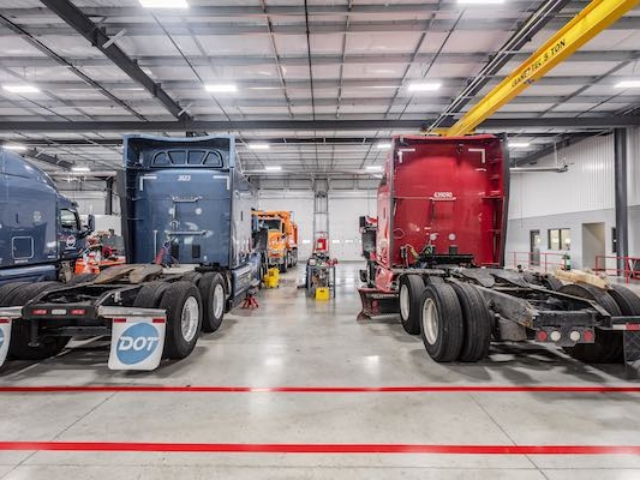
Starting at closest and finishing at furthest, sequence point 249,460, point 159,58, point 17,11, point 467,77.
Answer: point 249,460 < point 17,11 < point 159,58 < point 467,77

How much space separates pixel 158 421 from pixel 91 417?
665mm

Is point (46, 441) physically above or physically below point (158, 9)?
below

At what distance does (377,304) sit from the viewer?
7.57 meters

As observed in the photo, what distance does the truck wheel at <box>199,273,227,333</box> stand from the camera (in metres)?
6.23

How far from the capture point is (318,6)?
332 inches

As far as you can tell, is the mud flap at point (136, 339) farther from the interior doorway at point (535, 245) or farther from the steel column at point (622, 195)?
the interior doorway at point (535, 245)

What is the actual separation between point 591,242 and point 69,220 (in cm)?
2282

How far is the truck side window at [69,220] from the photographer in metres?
9.31

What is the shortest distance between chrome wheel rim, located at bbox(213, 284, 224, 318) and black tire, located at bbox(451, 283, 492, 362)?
13.6ft

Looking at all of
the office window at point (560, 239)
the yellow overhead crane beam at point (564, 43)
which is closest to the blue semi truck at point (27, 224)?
the yellow overhead crane beam at point (564, 43)

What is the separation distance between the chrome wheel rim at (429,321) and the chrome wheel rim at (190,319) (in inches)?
132

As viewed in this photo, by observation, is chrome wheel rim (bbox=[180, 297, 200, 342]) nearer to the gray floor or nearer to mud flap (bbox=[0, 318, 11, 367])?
the gray floor

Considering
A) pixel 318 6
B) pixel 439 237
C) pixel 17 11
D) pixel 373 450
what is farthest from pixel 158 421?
pixel 17 11

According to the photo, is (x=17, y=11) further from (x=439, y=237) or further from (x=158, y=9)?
(x=439, y=237)
